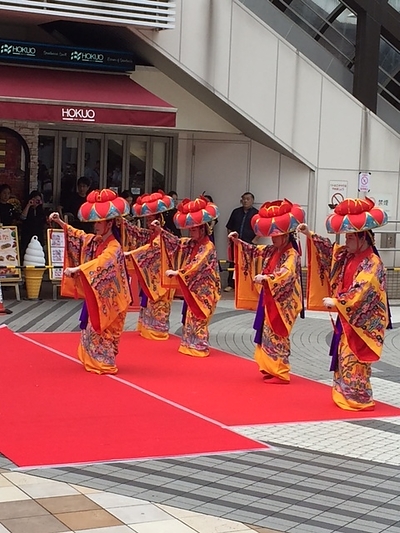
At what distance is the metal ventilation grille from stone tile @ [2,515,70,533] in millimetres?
9607

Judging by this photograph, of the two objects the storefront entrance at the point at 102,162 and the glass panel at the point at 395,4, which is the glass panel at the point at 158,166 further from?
the glass panel at the point at 395,4

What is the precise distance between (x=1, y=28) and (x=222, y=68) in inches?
148

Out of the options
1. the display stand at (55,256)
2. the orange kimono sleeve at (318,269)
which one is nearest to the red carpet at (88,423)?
the orange kimono sleeve at (318,269)

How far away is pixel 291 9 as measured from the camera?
17.1 metres

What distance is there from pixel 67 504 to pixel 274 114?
10.6 metres

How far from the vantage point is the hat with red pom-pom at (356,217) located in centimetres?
794

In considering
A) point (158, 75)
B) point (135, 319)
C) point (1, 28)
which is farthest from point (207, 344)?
point (1, 28)

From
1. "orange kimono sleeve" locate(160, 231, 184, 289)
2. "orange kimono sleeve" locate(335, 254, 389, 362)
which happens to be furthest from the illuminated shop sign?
"orange kimono sleeve" locate(335, 254, 389, 362)

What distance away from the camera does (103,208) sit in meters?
9.04

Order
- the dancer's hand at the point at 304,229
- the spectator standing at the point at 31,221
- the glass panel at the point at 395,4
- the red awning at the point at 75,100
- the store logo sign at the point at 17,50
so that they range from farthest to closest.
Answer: the glass panel at the point at 395,4
the spectator standing at the point at 31,221
the store logo sign at the point at 17,50
the red awning at the point at 75,100
the dancer's hand at the point at 304,229

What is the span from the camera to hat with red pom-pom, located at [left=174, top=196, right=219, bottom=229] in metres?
10.2

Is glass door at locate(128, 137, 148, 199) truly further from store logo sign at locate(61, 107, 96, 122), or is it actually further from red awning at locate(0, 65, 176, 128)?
store logo sign at locate(61, 107, 96, 122)

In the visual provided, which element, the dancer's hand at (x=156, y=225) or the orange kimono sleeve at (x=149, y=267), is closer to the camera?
the dancer's hand at (x=156, y=225)

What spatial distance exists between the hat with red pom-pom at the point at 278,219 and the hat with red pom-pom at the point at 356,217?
0.89 meters
